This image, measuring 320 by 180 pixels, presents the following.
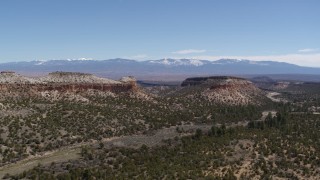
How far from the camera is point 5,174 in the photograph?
49.2 m

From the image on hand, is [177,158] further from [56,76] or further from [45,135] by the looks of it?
[56,76]

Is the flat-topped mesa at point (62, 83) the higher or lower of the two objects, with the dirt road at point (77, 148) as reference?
higher

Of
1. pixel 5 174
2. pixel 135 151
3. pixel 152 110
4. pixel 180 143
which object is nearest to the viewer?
pixel 5 174

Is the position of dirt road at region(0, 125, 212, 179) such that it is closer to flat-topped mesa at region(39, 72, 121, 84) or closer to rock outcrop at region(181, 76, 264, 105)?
flat-topped mesa at region(39, 72, 121, 84)

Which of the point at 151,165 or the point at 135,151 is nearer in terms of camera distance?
the point at 151,165

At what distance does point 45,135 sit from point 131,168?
735 inches

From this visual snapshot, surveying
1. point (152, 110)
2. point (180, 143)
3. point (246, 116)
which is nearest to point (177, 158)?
point (180, 143)

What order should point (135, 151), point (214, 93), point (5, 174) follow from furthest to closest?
point (214, 93) → point (135, 151) → point (5, 174)

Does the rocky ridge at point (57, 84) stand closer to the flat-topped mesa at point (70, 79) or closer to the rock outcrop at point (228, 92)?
the flat-topped mesa at point (70, 79)

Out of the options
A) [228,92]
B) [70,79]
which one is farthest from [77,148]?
[228,92]

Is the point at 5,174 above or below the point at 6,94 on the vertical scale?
below

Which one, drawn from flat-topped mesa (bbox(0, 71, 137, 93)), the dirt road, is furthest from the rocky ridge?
the dirt road

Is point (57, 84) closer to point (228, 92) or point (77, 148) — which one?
point (77, 148)

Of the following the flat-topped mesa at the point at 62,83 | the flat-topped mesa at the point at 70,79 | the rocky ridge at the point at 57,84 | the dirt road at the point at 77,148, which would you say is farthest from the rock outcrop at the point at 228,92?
the dirt road at the point at 77,148
